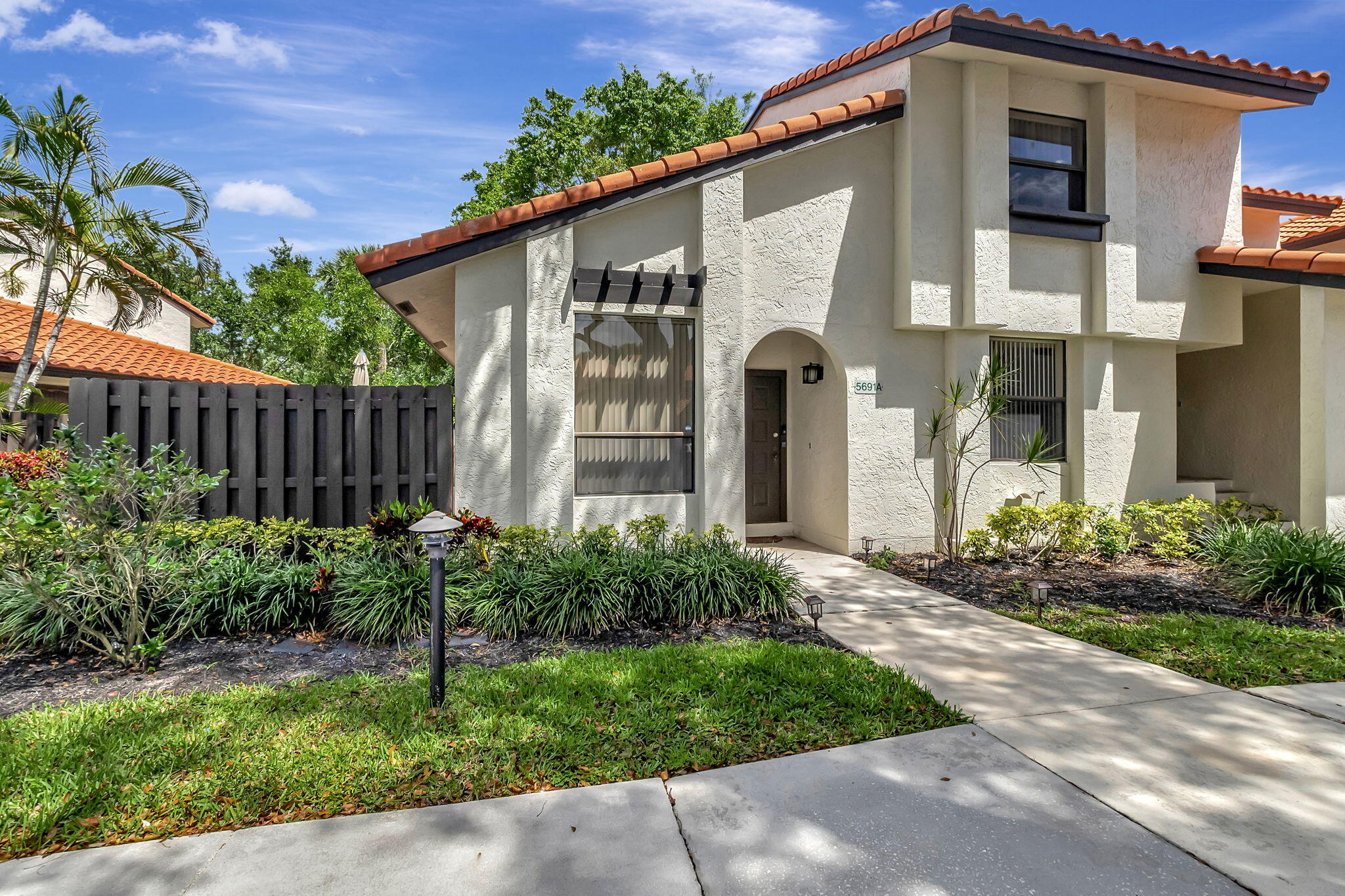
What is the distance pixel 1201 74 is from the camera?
8.38 meters

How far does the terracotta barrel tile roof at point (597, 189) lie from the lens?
672 cm

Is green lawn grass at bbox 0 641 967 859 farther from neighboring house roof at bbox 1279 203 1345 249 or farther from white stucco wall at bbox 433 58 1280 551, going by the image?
neighboring house roof at bbox 1279 203 1345 249

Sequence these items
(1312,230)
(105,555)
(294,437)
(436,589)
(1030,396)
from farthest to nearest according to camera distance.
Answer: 1. (1312,230)
2. (1030,396)
3. (294,437)
4. (105,555)
5. (436,589)

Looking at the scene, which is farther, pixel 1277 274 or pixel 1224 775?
pixel 1277 274

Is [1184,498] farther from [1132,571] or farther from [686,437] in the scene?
[686,437]

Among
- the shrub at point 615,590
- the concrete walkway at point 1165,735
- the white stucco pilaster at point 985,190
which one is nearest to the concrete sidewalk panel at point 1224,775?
the concrete walkway at point 1165,735

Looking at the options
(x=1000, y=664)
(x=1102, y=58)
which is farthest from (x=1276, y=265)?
(x=1000, y=664)

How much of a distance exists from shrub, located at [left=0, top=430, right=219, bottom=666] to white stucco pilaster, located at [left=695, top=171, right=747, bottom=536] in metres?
4.73

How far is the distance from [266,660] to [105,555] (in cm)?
135

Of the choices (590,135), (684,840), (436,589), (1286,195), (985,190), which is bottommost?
(684,840)

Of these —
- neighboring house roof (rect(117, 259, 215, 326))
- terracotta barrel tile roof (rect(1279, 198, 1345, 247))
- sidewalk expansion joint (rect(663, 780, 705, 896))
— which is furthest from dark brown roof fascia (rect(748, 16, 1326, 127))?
neighboring house roof (rect(117, 259, 215, 326))

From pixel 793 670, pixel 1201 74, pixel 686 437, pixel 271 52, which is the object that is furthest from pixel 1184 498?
pixel 271 52

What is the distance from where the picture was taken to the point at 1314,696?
409cm

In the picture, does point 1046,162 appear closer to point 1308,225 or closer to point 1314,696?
point 1308,225
